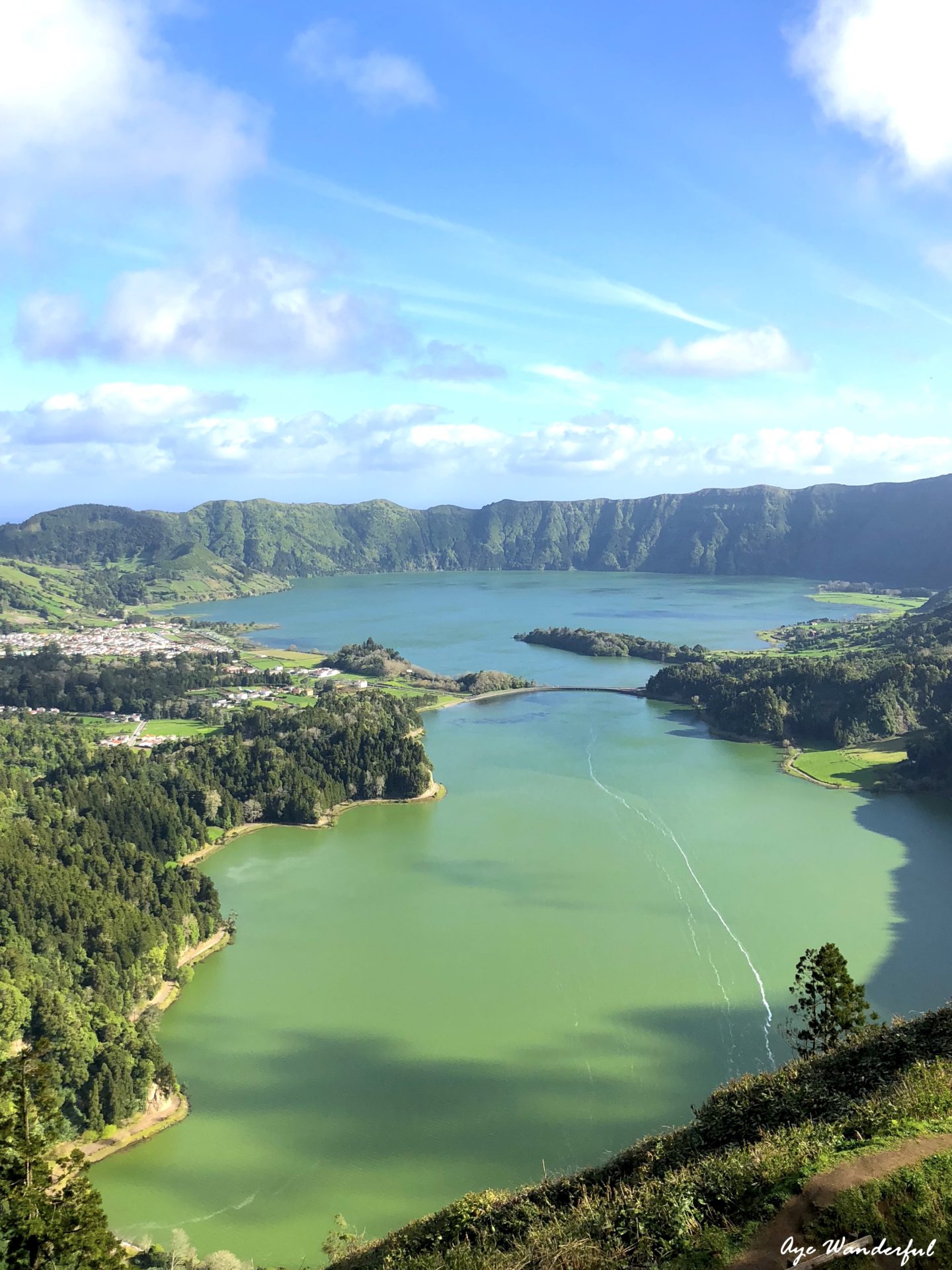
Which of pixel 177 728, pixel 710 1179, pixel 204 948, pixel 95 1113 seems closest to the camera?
pixel 710 1179

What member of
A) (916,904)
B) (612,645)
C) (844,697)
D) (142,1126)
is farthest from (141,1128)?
(612,645)

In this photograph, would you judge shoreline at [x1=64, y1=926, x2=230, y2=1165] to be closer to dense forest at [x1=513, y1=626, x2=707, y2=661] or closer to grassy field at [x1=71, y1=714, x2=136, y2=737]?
grassy field at [x1=71, y1=714, x2=136, y2=737]

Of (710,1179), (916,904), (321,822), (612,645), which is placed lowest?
(916,904)

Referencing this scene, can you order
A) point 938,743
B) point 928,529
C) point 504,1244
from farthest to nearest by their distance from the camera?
point 928,529
point 938,743
point 504,1244

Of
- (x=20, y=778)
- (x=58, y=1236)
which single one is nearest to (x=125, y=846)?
(x=20, y=778)

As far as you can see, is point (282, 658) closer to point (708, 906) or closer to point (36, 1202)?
point (708, 906)

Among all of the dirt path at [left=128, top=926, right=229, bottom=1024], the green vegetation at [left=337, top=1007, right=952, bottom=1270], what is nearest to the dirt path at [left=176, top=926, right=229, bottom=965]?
the dirt path at [left=128, top=926, right=229, bottom=1024]

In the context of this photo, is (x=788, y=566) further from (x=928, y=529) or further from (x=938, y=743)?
(x=938, y=743)
